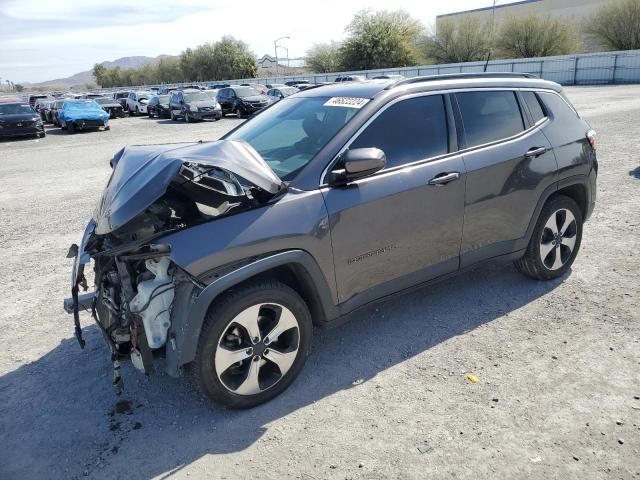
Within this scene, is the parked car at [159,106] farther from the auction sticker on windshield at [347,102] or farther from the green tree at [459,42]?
the green tree at [459,42]

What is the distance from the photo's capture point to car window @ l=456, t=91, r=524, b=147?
393 cm

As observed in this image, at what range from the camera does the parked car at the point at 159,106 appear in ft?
97.5

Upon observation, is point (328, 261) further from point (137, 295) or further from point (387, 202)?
point (137, 295)

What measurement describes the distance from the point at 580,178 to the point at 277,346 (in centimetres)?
321

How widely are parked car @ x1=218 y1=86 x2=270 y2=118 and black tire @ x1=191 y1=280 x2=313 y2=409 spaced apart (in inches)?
964

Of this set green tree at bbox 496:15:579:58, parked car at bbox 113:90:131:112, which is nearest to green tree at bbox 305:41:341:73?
green tree at bbox 496:15:579:58

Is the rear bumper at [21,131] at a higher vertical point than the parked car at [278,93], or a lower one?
lower

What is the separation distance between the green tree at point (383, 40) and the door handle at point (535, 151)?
5610 centimetres

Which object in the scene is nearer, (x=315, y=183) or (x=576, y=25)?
(x=315, y=183)

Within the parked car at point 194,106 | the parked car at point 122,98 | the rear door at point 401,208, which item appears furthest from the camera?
the parked car at point 122,98

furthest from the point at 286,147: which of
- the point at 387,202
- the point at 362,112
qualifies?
the point at 387,202

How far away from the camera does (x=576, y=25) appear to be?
160 feet

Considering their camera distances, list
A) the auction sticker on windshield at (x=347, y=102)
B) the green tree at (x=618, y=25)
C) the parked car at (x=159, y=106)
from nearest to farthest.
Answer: the auction sticker on windshield at (x=347, y=102), the parked car at (x=159, y=106), the green tree at (x=618, y=25)

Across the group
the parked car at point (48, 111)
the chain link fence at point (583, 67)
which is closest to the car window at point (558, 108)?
the parked car at point (48, 111)
